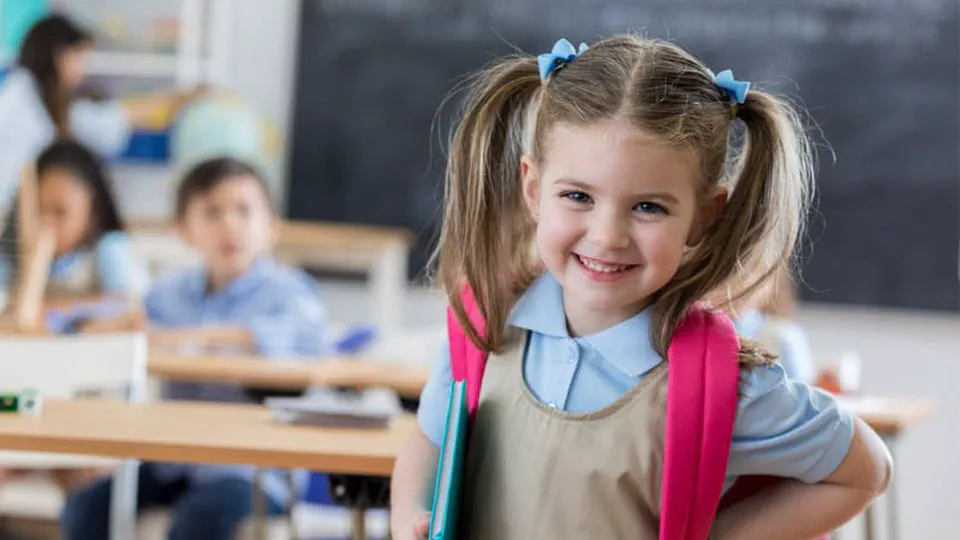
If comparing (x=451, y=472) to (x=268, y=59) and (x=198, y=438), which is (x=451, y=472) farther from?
(x=268, y=59)

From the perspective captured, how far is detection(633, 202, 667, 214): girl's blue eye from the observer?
1297 millimetres

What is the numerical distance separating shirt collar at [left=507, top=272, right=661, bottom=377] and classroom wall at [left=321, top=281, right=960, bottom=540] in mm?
3408

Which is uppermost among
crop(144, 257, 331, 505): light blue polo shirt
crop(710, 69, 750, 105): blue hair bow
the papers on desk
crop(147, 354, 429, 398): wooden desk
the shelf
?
crop(710, 69, 750, 105): blue hair bow

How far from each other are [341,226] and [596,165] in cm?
395

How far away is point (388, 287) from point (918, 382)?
1.89 metres

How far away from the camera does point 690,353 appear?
1293mm

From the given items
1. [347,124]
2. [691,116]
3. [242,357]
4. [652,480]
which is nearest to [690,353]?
[652,480]

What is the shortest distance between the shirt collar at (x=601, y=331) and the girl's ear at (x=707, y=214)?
88 millimetres

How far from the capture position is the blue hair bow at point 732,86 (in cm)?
134

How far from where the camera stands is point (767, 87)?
4.44 meters

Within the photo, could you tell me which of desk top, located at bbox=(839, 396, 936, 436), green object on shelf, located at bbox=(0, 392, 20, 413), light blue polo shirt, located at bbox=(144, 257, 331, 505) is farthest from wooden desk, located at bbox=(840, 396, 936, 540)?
light blue polo shirt, located at bbox=(144, 257, 331, 505)

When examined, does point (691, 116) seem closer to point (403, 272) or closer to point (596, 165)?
point (596, 165)

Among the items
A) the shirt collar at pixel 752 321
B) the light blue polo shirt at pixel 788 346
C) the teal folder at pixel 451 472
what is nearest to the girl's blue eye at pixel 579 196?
the teal folder at pixel 451 472

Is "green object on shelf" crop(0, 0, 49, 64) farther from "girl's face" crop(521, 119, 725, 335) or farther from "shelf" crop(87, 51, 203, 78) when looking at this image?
"girl's face" crop(521, 119, 725, 335)
